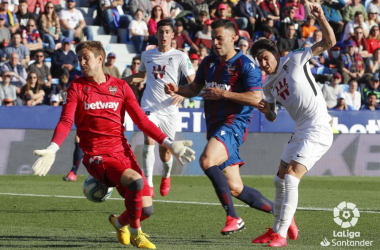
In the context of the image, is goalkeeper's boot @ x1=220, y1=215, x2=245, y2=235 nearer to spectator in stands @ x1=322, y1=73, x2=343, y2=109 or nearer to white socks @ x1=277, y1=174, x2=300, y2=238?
white socks @ x1=277, y1=174, x2=300, y2=238

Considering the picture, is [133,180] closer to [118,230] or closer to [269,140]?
[118,230]

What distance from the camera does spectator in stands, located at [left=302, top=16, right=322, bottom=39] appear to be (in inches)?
1019

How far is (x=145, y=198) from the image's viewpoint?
7.75 m

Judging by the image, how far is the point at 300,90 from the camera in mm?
8133

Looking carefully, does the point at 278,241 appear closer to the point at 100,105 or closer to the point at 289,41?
the point at 100,105

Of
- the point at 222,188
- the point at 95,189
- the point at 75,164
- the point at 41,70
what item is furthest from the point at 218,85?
the point at 41,70

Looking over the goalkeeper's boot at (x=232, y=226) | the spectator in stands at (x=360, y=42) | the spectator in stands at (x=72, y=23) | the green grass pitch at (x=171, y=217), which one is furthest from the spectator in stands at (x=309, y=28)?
the goalkeeper's boot at (x=232, y=226)

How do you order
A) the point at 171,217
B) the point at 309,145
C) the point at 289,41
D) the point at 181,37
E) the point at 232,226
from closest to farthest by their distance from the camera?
1. the point at 309,145
2. the point at 232,226
3. the point at 171,217
4. the point at 181,37
5. the point at 289,41

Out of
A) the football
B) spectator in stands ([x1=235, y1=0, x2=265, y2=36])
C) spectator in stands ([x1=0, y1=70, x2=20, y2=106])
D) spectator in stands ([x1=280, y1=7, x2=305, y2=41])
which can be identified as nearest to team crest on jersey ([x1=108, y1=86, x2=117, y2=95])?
the football

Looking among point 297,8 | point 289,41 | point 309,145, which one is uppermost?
point 309,145

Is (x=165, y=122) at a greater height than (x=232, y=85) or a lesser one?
lesser

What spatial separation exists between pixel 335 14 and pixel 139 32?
7394 mm

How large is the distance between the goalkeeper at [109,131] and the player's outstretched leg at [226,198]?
92 cm

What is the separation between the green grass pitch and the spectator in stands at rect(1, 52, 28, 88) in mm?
4193
